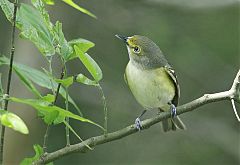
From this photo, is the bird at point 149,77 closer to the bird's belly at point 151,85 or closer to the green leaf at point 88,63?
the bird's belly at point 151,85

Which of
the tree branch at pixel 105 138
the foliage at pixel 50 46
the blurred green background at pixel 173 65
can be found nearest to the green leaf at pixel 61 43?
the foliage at pixel 50 46

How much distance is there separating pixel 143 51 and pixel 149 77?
1.12 feet

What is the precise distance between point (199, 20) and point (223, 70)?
0.89m

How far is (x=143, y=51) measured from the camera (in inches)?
180

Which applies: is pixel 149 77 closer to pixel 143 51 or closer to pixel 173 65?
pixel 143 51

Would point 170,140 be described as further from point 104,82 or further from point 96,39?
point 96,39

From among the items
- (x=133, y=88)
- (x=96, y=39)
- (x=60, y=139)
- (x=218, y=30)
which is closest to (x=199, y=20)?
(x=218, y=30)

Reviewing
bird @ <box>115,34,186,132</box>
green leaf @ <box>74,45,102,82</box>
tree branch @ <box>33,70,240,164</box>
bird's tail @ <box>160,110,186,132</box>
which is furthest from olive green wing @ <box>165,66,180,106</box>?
green leaf @ <box>74,45,102,82</box>

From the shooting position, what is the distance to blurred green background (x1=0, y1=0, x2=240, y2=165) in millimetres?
7863

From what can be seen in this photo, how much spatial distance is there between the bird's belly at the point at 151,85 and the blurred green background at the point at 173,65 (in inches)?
129

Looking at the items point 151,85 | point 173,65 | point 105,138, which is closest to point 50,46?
point 105,138

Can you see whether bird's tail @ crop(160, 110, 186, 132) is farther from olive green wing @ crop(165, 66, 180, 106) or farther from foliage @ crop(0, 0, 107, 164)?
foliage @ crop(0, 0, 107, 164)

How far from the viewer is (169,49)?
7992mm

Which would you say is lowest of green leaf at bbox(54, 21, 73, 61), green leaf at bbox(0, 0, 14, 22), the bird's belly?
the bird's belly
